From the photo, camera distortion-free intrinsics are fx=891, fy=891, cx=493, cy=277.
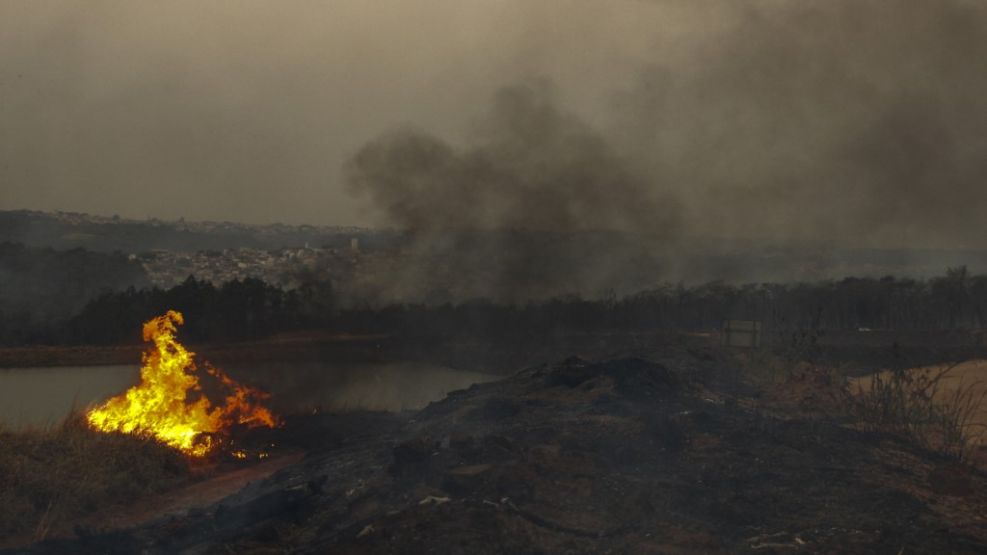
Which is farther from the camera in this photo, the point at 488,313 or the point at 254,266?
the point at 254,266

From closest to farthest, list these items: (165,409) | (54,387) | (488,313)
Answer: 1. (165,409)
2. (54,387)
3. (488,313)

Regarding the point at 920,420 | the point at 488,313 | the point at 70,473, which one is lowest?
the point at 70,473

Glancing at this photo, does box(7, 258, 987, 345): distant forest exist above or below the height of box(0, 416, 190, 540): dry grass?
above

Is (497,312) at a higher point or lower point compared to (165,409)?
higher

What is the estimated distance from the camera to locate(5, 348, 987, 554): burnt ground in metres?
9.20

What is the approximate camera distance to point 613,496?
10469mm

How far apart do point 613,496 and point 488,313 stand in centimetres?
2763

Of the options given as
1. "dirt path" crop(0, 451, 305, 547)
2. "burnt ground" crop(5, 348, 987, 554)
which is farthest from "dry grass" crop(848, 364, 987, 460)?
"dirt path" crop(0, 451, 305, 547)

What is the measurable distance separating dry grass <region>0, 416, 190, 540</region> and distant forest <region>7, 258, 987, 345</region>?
57.1ft

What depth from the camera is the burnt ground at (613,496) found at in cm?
920

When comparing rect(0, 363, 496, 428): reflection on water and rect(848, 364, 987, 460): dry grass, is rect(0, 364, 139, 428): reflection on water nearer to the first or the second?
rect(0, 363, 496, 428): reflection on water

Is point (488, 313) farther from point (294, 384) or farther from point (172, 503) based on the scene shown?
point (172, 503)

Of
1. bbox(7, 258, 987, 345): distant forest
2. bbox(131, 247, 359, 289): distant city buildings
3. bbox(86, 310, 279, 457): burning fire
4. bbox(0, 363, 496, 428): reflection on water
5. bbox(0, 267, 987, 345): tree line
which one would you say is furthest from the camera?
bbox(131, 247, 359, 289): distant city buildings

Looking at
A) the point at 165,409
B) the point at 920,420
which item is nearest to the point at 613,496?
the point at 920,420
